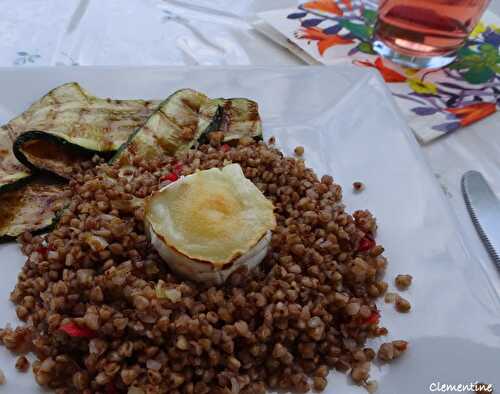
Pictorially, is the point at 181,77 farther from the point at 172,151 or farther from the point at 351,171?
the point at 351,171

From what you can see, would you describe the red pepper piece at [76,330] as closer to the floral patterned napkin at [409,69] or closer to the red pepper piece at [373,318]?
the red pepper piece at [373,318]

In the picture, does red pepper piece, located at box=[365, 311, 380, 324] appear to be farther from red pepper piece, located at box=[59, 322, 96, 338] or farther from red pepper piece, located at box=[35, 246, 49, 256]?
red pepper piece, located at box=[35, 246, 49, 256]

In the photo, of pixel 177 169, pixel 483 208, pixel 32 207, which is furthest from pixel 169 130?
pixel 483 208

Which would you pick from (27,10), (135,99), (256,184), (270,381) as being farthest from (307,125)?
(27,10)

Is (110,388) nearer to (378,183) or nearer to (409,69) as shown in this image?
(378,183)

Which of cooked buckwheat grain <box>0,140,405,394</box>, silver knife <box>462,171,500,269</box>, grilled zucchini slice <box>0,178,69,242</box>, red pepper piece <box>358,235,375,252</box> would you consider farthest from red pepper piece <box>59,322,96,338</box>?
silver knife <box>462,171,500,269</box>
